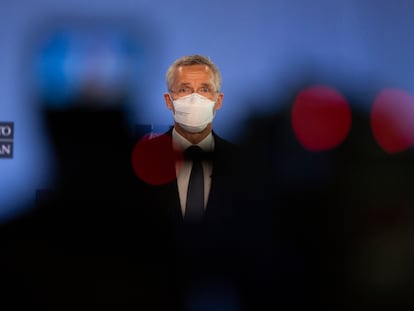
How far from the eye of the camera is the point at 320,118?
5.57ft

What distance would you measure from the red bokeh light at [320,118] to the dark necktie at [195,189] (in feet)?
1.36

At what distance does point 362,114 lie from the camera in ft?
5.56

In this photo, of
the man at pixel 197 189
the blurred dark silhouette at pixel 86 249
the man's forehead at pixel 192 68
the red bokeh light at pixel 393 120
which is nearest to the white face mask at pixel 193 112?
the man at pixel 197 189

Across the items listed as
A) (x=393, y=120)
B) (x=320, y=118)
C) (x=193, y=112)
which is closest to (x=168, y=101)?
(x=193, y=112)

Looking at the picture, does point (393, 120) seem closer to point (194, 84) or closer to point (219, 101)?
point (219, 101)

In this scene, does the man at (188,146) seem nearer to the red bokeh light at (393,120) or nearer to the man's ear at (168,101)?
the man's ear at (168,101)

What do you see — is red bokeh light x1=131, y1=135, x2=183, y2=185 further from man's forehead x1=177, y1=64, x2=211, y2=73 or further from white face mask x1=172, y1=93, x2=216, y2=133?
man's forehead x1=177, y1=64, x2=211, y2=73

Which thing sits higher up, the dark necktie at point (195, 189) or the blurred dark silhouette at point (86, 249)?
the dark necktie at point (195, 189)

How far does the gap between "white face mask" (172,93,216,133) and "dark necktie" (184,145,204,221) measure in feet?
0.29

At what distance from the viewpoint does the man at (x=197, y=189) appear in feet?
5.39

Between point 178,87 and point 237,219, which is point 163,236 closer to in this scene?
point 237,219

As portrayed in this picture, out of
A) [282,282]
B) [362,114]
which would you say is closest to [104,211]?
[282,282]

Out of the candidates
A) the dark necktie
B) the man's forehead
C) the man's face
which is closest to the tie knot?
the dark necktie

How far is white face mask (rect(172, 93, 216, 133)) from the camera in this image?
1.66m
